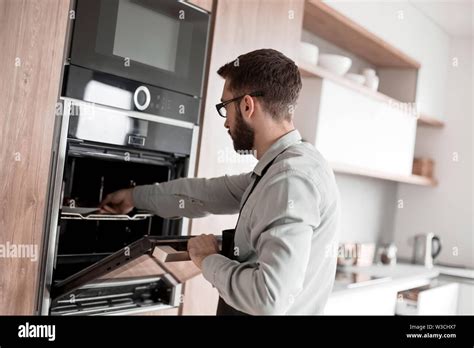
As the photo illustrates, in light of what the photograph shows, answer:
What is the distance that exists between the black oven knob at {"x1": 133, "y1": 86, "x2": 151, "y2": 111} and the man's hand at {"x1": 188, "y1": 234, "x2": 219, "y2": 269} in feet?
1.35

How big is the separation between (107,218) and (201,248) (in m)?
0.32

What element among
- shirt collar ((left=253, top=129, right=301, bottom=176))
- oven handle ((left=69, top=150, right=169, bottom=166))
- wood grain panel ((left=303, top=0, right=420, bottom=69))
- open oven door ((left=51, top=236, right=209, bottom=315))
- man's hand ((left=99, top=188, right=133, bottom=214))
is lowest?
open oven door ((left=51, top=236, right=209, bottom=315))

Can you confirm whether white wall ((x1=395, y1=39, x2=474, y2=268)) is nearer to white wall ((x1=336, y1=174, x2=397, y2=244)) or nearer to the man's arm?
white wall ((x1=336, y1=174, x2=397, y2=244))

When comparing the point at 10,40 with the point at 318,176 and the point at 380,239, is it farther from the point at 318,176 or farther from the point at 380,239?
the point at 380,239

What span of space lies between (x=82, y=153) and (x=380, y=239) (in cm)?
239

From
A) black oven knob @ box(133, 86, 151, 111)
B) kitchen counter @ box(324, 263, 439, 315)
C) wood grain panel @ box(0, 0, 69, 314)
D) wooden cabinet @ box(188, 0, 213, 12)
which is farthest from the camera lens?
kitchen counter @ box(324, 263, 439, 315)

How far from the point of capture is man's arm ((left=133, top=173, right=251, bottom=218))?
4.62 feet

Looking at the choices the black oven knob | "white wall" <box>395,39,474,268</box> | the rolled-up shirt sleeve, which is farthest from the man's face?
"white wall" <box>395,39,474,268</box>

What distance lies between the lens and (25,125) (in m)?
1.14

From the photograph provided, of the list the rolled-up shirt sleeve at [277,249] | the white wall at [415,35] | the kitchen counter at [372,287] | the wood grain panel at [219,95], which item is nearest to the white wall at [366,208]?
the kitchen counter at [372,287]

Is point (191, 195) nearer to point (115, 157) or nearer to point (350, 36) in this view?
point (115, 157)

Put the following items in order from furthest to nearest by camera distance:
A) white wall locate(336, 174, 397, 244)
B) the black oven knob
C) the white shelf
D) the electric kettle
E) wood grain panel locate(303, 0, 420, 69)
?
the electric kettle → white wall locate(336, 174, 397, 244) → the white shelf → wood grain panel locate(303, 0, 420, 69) → the black oven knob

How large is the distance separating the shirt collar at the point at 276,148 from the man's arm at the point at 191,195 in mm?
275
